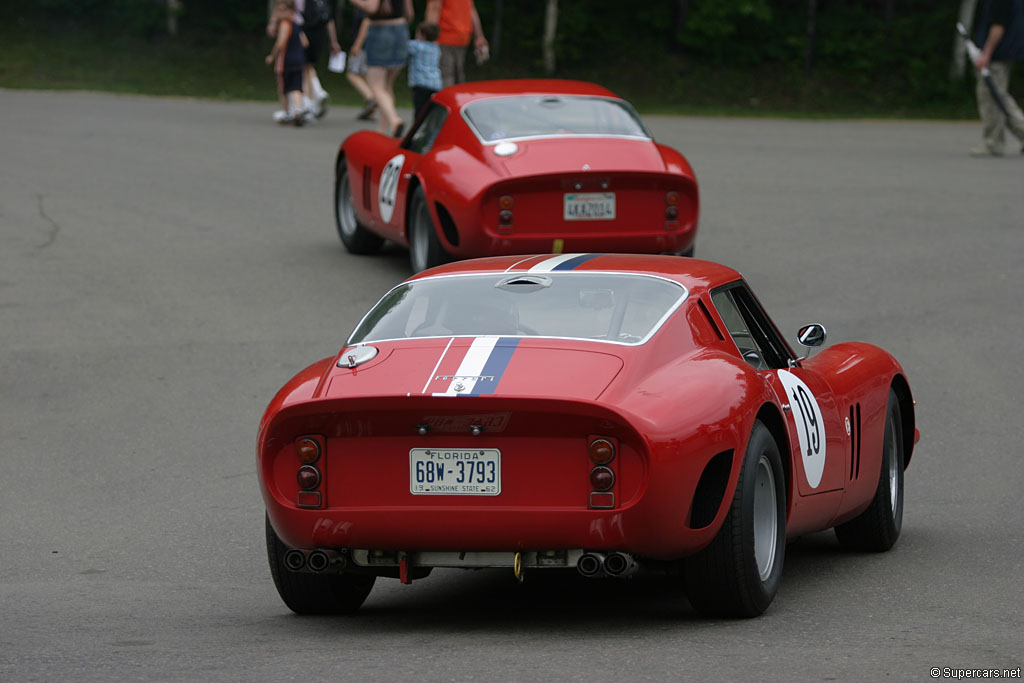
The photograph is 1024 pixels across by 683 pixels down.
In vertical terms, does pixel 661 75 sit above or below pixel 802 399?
below

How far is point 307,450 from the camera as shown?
5.36 meters

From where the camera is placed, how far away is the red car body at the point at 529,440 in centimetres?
509

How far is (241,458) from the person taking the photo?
859cm

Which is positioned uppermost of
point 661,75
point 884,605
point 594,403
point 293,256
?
point 594,403

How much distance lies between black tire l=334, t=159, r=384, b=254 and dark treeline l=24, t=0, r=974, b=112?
27.2m

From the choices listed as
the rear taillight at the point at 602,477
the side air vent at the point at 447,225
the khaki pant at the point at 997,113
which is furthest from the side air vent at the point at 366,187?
the khaki pant at the point at 997,113

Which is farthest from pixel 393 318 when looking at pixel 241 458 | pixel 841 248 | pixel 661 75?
pixel 661 75

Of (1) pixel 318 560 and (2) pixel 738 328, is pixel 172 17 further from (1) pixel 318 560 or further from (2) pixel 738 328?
(1) pixel 318 560

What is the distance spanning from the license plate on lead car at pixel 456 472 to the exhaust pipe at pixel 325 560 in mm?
443

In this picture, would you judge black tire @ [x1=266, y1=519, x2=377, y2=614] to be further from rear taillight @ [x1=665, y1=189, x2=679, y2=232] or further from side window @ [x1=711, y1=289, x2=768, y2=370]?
rear taillight @ [x1=665, y1=189, x2=679, y2=232]

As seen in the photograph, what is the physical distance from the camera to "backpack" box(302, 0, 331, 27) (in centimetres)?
2356

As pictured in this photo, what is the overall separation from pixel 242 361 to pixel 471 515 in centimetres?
550

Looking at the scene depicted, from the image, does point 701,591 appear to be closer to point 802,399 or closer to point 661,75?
point 802,399
